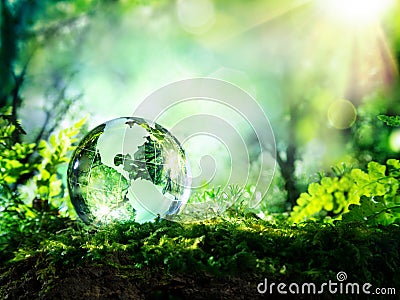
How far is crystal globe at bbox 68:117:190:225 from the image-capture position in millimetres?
1204

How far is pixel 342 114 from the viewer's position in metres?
2.79

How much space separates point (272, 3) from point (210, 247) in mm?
2303

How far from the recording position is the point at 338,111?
2807mm

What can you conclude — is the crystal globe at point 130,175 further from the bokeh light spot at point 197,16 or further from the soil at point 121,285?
the bokeh light spot at point 197,16

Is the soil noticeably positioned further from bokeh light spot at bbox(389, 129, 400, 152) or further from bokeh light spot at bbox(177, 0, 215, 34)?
bokeh light spot at bbox(177, 0, 215, 34)

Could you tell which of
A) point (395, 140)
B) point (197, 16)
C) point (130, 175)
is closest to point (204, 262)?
point (130, 175)

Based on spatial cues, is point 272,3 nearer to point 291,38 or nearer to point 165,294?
point 291,38

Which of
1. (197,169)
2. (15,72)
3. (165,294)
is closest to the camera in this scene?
(165,294)

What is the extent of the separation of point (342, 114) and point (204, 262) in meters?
2.05

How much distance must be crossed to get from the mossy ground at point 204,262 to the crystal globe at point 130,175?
9cm

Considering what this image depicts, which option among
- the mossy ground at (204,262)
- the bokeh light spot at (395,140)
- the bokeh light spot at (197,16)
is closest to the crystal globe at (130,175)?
the mossy ground at (204,262)

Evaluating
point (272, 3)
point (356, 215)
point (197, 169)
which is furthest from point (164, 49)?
point (356, 215)

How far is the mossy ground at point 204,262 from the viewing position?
93cm

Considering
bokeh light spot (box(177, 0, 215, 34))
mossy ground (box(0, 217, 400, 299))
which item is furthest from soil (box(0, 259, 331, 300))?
bokeh light spot (box(177, 0, 215, 34))
